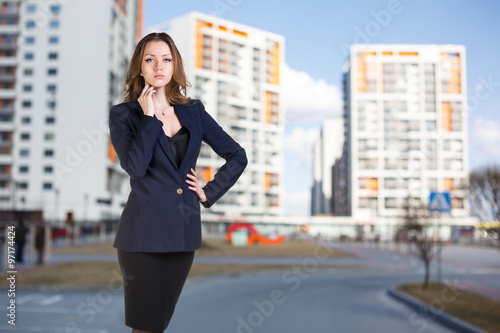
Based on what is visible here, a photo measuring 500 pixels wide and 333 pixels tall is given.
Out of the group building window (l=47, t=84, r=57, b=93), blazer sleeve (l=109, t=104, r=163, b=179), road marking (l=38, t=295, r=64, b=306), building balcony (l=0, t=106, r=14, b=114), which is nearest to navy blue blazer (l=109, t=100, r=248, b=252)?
blazer sleeve (l=109, t=104, r=163, b=179)

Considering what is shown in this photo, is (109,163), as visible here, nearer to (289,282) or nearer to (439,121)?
(289,282)

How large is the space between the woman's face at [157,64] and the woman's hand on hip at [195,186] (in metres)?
0.34

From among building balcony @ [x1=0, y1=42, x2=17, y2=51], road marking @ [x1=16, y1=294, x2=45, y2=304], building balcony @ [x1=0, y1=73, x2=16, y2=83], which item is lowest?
road marking @ [x1=16, y1=294, x2=45, y2=304]

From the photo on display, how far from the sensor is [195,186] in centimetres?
182

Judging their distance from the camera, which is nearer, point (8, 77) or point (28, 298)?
point (28, 298)

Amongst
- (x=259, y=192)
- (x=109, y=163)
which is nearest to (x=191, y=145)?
(x=109, y=163)

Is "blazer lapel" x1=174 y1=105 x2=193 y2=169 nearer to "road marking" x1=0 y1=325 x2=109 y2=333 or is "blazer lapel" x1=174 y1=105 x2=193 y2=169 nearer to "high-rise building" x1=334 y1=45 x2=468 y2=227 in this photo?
"road marking" x1=0 y1=325 x2=109 y2=333

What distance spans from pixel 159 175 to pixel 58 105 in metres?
63.4

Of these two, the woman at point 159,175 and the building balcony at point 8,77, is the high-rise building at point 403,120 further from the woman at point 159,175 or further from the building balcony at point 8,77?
the woman at point 159,175

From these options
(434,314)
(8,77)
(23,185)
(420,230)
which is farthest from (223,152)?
(8,77)

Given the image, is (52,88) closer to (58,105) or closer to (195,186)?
(58,105)

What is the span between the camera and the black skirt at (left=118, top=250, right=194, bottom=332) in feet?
5.58

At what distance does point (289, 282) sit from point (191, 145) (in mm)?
14926

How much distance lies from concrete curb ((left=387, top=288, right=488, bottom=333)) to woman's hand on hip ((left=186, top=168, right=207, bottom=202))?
7493mm
